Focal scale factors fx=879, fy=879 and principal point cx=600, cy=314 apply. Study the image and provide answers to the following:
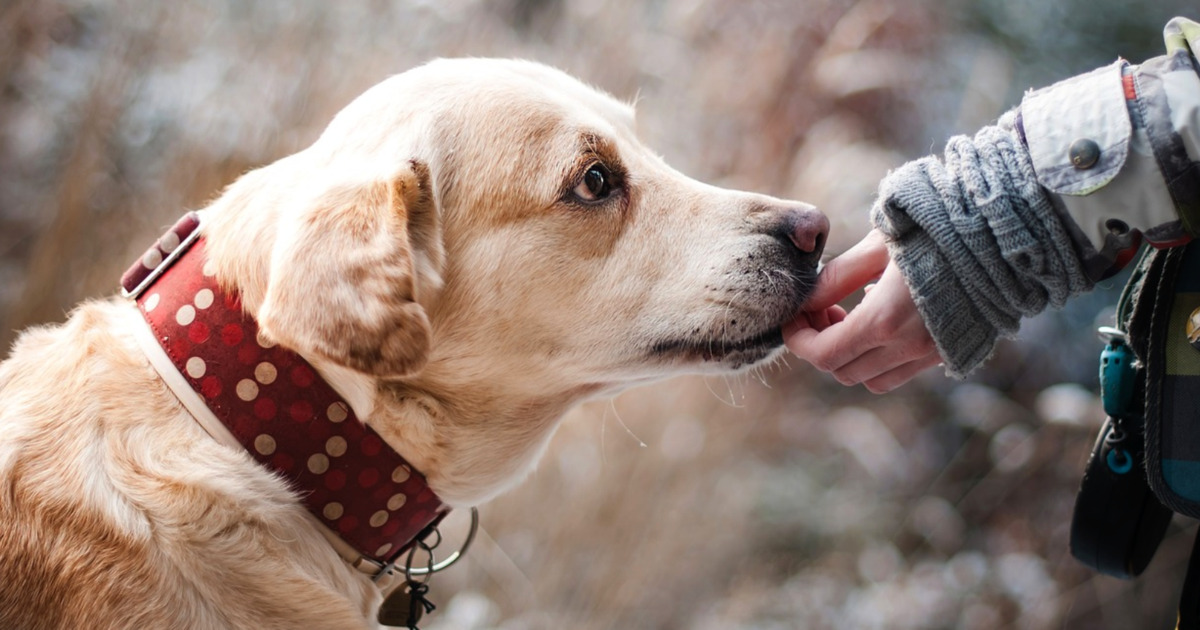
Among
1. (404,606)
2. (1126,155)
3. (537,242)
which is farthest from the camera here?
(404,606)

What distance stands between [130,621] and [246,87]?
265 centimetres

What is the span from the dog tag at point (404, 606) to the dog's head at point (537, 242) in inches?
15.9

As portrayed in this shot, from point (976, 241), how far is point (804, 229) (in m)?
0.44

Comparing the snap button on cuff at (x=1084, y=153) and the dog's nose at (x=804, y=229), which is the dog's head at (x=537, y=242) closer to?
the dog's nose at (x=804, y=229)

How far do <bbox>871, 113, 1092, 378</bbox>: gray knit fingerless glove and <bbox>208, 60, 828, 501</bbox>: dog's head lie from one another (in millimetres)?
328

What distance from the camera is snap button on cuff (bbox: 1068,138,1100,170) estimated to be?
1475 mm

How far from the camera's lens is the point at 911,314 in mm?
1712

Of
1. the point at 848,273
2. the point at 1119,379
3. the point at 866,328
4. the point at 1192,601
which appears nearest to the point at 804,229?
the point at 848,273

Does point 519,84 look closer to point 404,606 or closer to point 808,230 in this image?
point 808,230

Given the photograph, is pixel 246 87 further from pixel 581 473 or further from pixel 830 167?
pixel 830 167

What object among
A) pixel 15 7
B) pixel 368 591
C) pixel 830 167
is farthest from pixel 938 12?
pixel 15 7

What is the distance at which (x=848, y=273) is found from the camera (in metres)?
1.92

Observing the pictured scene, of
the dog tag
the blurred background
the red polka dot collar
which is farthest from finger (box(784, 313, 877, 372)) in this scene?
the blurred background

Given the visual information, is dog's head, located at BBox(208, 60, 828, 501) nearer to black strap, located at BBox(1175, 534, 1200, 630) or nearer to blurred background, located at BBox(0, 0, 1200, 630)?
black strap, located at BBox(1175, 534, 1200, 630)
